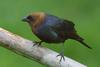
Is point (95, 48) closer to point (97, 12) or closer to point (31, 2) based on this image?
point (97, 12)

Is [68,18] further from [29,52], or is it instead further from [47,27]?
[29,52]

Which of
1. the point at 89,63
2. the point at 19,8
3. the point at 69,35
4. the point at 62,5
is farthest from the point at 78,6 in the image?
the point at 69,35

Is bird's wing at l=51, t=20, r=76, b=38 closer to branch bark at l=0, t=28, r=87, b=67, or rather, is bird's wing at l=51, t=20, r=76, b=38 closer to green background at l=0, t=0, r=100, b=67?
branch bark at l=0, t=28, r=87, b=67

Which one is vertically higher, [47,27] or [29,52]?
[47,27]

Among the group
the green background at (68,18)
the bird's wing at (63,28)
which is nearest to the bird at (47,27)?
the bird's wing at (63,28)

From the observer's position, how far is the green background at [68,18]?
5.71m

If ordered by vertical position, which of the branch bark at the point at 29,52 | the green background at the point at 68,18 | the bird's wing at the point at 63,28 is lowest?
the green background at the point at 68,18

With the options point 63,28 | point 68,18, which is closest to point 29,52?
point 63,28

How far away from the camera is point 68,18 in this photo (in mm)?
6305

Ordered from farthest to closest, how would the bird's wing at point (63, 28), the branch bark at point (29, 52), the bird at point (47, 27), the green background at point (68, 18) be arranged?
the green background at point (68, 18) < the bird's wing at point (63, 28) < the bird at point (47, 27) < the branch bark at point (29, 52)

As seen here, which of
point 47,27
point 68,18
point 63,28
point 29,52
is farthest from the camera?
point 68,18

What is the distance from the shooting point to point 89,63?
5.69m

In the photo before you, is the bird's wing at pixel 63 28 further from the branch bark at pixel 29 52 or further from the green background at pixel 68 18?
the green background at pixel 68 18

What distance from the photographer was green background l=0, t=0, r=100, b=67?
18.7 ft
